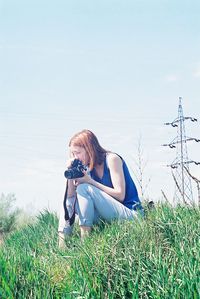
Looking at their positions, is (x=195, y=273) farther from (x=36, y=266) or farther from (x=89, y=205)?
(x=89, y=205)

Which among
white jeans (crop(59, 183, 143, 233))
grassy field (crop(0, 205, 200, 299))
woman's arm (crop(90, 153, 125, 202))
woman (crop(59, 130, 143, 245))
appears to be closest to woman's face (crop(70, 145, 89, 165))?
woman (crop(59, 130, 143, 245))

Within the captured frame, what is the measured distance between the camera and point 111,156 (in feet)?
14.7

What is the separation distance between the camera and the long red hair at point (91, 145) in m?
4.52

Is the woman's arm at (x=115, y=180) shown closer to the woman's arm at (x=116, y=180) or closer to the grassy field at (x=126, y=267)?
the woman's arm at (x=116, y=180)

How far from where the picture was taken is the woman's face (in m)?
4.57

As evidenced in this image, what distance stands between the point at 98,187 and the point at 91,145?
0.33 meters

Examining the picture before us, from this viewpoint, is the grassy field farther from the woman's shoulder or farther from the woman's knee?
the woman's shoulder

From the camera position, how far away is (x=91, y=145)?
14.8 feet

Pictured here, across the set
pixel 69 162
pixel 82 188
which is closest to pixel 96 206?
pixel 82 188

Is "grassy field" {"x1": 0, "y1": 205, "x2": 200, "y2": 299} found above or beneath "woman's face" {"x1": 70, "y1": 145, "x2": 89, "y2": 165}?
beneath

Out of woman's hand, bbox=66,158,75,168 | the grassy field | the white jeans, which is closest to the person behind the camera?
the grassy field

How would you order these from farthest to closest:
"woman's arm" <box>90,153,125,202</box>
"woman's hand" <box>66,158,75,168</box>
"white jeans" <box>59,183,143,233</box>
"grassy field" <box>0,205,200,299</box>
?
"woman's hand" <box>66,158,75,168</box>, "woman's arm" <box>90,153,125,202</box>, "white jeans" <box>59,183,143,233</box>, "grassy field" <box>0,205,200,299</box>

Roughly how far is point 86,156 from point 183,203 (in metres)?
0.94

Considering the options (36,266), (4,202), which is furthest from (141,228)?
(4,202)
